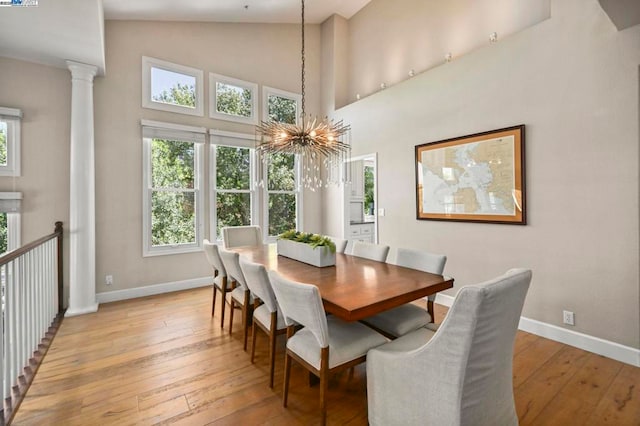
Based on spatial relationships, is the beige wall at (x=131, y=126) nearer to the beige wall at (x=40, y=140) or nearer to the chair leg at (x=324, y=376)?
the beige wall at (x=40, y=140)

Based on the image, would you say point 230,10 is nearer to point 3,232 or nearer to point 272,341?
point 3,232

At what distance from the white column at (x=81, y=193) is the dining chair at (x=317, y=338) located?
10.2ft

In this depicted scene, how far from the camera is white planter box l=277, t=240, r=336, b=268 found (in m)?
2.61

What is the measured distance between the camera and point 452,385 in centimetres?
125

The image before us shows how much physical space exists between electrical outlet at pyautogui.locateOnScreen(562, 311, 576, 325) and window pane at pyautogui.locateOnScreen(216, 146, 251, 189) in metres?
4.48

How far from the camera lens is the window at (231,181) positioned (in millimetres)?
4707

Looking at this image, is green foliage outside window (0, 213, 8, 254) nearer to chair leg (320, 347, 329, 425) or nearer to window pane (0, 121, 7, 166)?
window pane (0, 121, 7, 166)

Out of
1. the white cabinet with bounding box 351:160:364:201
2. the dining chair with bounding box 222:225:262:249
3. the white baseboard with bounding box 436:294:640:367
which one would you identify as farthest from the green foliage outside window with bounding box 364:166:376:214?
the white baseboard with bounding box 436:294:640:367

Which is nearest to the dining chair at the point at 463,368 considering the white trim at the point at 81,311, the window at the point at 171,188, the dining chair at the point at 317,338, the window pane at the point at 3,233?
the dining chair at the point at 317,338

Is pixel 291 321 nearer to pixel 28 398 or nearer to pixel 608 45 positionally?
pixel 28 398

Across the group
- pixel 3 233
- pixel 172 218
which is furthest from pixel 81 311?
pixel 172 218

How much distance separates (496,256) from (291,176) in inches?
143

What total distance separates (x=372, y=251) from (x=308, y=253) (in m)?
0.67

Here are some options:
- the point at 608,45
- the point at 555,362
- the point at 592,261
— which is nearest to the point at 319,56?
the point at 608,45
